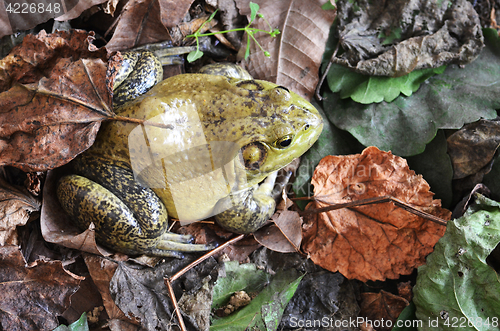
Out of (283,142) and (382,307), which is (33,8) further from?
(382,307)

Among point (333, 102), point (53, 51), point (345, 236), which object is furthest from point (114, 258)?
point (333, 102)

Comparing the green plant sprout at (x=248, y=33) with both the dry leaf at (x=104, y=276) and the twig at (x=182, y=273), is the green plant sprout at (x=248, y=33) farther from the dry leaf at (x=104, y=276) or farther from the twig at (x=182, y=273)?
the dry leaf at (x=104, y=276)

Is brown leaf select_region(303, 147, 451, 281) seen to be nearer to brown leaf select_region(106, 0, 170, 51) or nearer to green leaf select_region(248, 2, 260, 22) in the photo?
green leaf select_region(248, 2, 260, 22)

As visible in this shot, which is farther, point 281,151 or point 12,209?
point 281,151

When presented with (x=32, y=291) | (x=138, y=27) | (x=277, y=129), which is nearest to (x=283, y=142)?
(x=277, y=129)

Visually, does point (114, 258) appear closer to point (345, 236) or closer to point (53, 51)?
point (53, 51)

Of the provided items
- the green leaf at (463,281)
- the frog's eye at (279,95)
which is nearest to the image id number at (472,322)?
the green leaf at (463,281)
